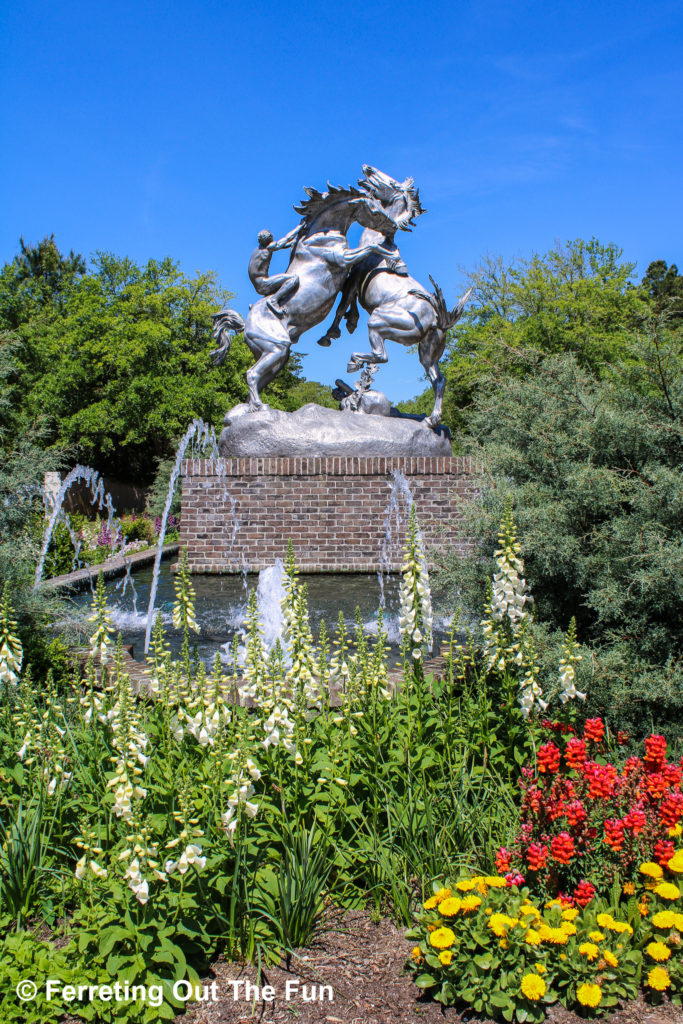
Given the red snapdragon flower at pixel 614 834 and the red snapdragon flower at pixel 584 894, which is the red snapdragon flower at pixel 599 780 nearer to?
the red snapdragon flower at pixel 614 834

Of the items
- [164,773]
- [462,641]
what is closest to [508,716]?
[164,773]

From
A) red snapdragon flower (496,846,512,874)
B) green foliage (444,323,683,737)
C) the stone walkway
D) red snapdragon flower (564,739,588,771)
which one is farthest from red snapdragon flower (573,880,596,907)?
the stone walkway

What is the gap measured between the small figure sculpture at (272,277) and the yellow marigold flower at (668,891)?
33.3ft

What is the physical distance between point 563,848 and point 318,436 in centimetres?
901

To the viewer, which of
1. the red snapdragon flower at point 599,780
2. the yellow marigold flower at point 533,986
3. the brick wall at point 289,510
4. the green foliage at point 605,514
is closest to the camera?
the yellow marigold flower at point 533,986

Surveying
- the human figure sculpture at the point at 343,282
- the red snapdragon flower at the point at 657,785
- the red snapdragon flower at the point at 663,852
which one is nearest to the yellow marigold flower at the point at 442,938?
the red snapdragon flower at the point at 663,852

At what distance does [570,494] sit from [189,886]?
297 cm

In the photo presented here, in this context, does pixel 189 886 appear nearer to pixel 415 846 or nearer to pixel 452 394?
pixel 415 846

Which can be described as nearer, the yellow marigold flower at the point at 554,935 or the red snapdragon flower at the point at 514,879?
the yellow marigold flower at the point at 554,935

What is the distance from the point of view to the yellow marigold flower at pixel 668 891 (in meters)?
2.37

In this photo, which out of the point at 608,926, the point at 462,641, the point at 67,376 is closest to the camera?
the point at 608,926

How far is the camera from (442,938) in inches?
90.1

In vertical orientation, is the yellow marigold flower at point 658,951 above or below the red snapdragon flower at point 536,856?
below

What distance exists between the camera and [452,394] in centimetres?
2864
